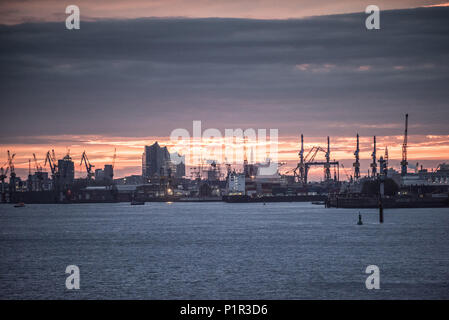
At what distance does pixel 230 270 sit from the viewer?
167 feet

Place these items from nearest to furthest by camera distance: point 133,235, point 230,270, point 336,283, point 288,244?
point 336,283, point 230,270, point 288,244, point 133,235

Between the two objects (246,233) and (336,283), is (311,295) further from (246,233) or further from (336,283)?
(246,233)

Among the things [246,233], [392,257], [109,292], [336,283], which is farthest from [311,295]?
[246,233]

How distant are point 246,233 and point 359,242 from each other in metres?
22.8

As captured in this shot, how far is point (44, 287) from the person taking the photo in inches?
1724

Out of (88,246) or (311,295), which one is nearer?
(311,295)
